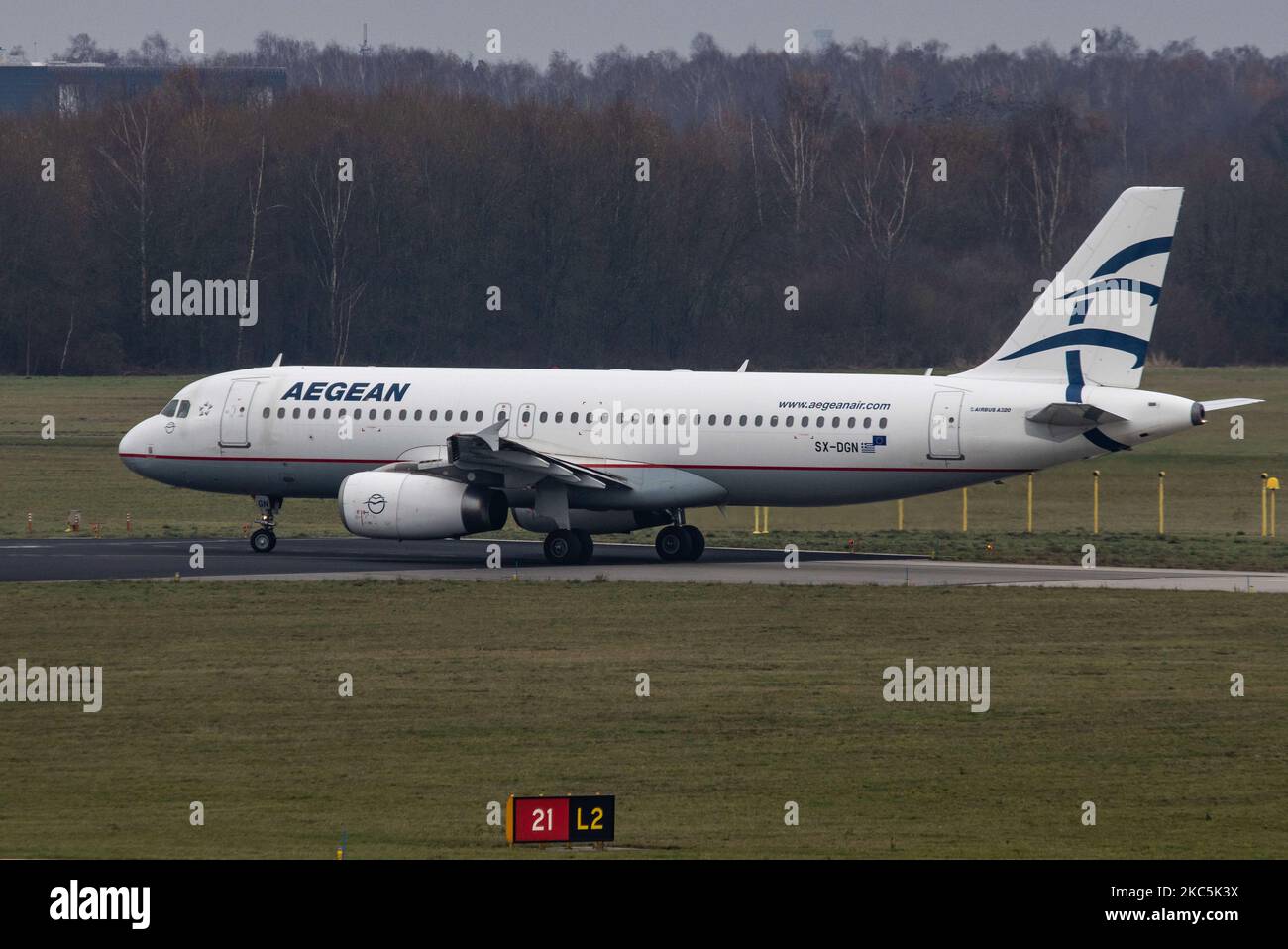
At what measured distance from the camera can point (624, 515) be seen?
43.2 metres

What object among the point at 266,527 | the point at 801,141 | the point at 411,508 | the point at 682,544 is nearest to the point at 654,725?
the point at 411,508

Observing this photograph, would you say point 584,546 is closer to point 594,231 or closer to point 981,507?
point 981,507

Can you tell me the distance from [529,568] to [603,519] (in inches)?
89.6

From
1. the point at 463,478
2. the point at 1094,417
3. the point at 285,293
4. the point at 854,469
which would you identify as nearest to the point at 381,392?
the point at 463,478

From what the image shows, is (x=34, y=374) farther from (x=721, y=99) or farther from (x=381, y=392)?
(x=721, y=99)

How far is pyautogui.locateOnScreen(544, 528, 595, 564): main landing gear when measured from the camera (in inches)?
1662

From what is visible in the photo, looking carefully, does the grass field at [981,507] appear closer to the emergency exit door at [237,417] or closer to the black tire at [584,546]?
the emergency exit door at [237,417]

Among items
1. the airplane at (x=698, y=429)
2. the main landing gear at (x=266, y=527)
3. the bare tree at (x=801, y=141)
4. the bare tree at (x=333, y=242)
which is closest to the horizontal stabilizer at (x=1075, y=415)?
the airplane at (x=698, y=429)

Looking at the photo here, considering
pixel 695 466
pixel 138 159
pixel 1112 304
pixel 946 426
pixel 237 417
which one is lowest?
pixel 695 466

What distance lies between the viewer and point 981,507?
5628cm

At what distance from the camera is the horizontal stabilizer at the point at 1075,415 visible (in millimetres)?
39656

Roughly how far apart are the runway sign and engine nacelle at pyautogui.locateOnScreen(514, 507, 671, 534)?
26307 millimetres

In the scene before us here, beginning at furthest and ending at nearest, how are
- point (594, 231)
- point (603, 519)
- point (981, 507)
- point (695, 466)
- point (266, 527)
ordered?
point (594, 231) < point (981, 507) < point (266, 527) < point (603, 519) < point (695, 466)
